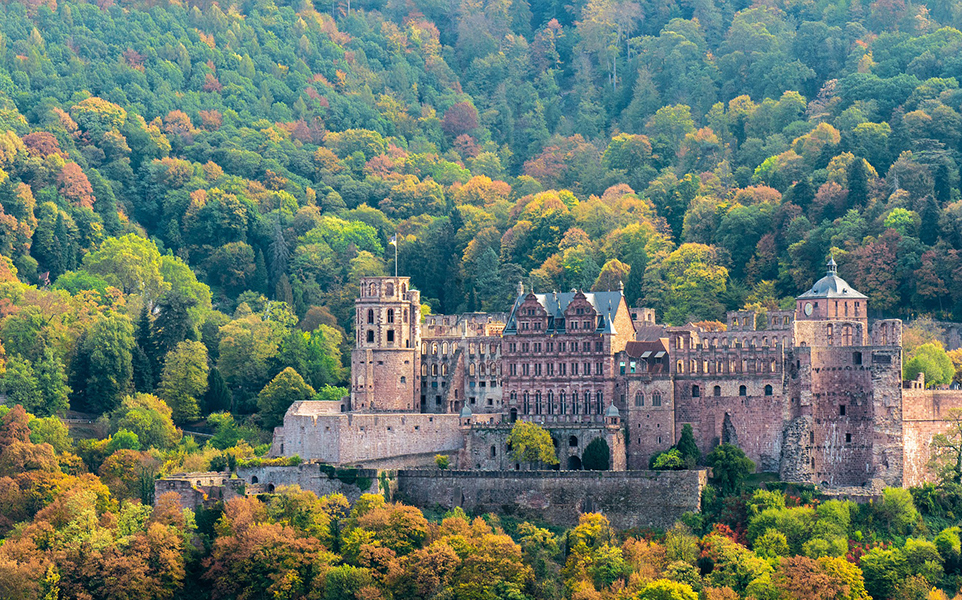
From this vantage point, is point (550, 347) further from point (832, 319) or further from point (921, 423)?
point (921, 423)

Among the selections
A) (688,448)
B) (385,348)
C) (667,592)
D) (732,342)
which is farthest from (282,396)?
(667,592)

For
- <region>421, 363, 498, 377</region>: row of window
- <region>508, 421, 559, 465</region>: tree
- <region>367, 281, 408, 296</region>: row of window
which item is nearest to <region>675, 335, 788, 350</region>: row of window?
<region>508, 421, 559, 465</region>: tree

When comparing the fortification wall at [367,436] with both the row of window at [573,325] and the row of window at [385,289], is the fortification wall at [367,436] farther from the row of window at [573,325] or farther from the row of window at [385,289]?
the row of window at [385,289]

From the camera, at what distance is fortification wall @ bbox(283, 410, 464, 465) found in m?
98.4

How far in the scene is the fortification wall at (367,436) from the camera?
98375 millimetres

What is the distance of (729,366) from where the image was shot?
315ft

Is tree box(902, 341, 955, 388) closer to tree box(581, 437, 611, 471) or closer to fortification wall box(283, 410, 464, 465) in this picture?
tree box(581, 437, 611, 471)

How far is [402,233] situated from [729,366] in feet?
203

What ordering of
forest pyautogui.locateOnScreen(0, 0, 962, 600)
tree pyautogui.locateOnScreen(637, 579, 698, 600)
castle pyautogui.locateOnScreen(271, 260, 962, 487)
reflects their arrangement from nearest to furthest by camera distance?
tree pyautogui.locateOnScreen(637, 579, 698, 600), forest pyautogui.locateOnScreen(0, 0, 962, 600), castle pyautogui.locateOnScreen(271, 260, 962, 487)

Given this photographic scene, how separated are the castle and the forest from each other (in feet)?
12.1

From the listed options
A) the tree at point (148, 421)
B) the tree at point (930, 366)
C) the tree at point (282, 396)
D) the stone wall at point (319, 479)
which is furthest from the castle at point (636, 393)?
the tree at point (148, 421)

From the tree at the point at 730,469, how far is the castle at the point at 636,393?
1804mm

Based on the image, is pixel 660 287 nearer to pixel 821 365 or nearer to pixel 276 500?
pixel 821 365

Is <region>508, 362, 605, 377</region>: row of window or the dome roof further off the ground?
the dome roof
